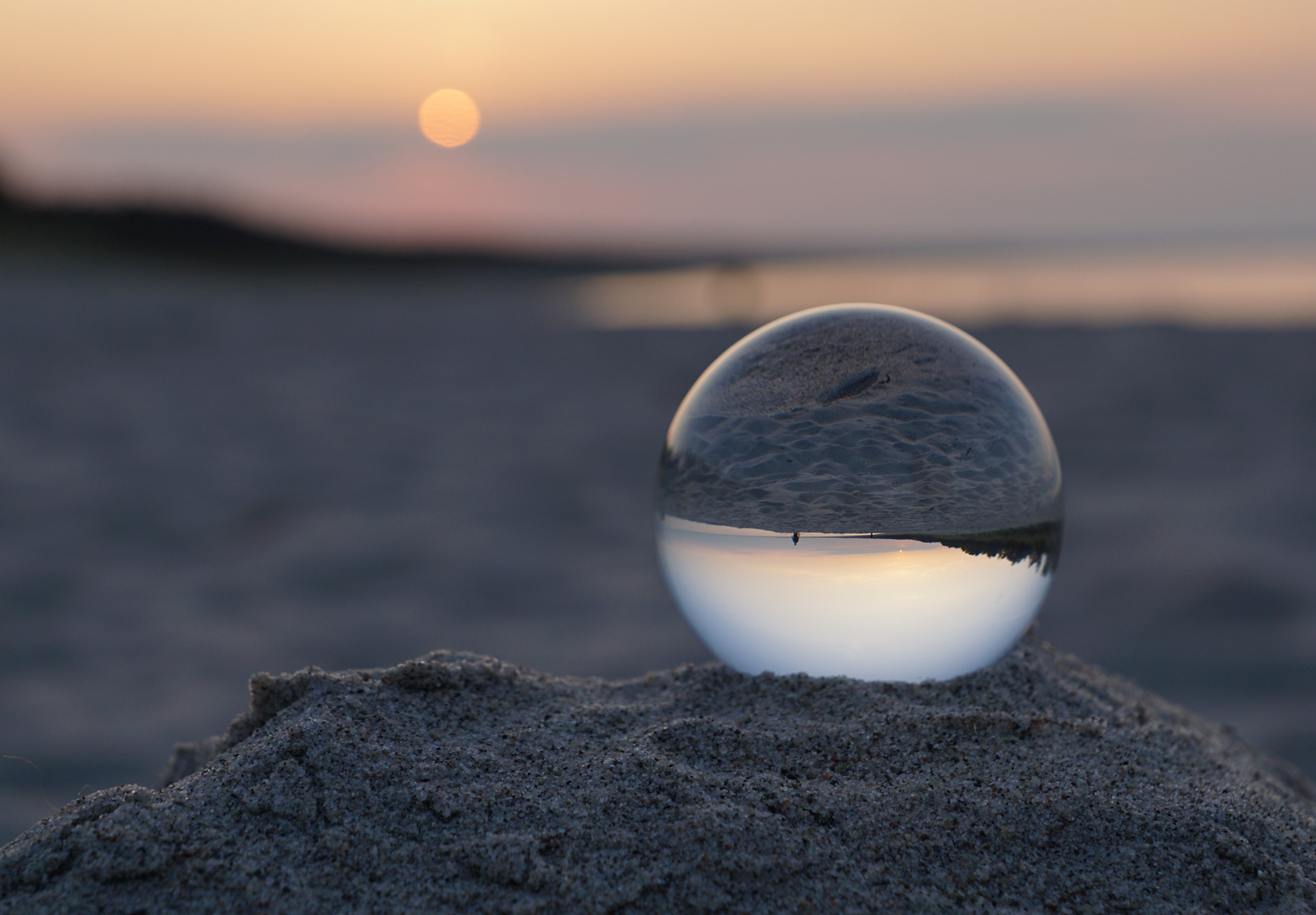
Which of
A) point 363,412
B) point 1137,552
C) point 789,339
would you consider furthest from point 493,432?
point 789,339

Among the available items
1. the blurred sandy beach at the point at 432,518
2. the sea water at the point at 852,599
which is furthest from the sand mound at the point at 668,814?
the blurred sandy beach at the point at 432,518

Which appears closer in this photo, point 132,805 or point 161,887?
point 161,887

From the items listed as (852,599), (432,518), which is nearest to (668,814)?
(852,599)

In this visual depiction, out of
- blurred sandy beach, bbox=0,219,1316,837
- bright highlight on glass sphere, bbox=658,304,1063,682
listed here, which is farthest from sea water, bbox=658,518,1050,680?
blurred sandy beach, bbox=0,219,1316,837

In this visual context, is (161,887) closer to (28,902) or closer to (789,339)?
(28,902)

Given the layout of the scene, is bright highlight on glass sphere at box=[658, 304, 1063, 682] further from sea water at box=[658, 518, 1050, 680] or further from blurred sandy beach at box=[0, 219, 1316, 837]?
blurred sandy beach at box=[0, 219, 1316, 837]

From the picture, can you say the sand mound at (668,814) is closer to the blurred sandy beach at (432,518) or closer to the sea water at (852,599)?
the sea water at (852,599)

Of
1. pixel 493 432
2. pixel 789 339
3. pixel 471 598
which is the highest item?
pixel 789 339

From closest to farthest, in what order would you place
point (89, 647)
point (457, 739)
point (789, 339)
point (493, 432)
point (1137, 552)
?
point (457, 739) → point (789, 339) → point (89, 647) → point (1137, 552) → point (493, 432)
